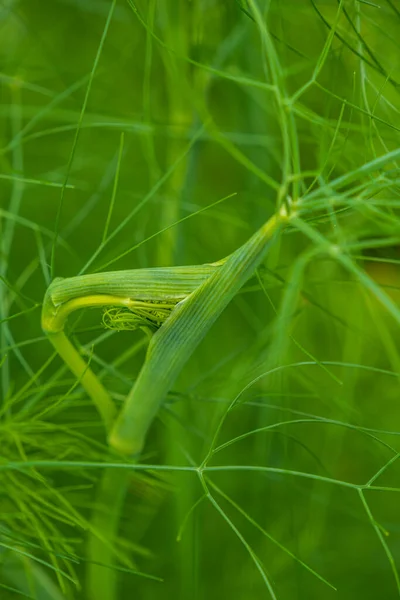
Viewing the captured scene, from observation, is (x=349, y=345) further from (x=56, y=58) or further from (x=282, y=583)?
(x=56, y=58)

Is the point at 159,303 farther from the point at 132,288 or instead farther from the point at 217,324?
the point at 217,324

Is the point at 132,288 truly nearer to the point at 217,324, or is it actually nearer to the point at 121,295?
the point at 121,295

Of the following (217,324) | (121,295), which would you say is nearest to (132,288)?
(121,295)

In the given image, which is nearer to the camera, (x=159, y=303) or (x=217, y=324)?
(x=159, y=303)

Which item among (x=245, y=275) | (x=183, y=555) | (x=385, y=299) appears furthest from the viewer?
(x=183, y=555)

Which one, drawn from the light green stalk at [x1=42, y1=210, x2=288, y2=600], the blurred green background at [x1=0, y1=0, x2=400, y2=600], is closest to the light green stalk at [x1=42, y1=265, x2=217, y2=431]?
the light green stalk at [x1=42, y1=210, x2=288, y2=600]

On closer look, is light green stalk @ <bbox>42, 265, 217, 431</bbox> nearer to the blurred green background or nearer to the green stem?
the green stem

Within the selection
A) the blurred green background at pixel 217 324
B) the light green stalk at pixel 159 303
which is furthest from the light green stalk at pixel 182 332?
the blurred green background at pixel 217 324

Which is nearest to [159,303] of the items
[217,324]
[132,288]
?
[132,288]

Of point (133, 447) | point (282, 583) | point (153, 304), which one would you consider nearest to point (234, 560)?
point (282, 583)
